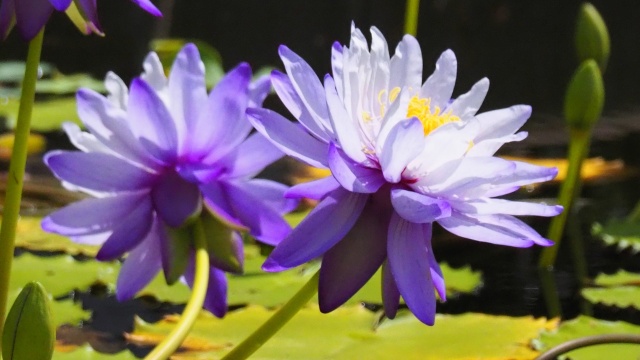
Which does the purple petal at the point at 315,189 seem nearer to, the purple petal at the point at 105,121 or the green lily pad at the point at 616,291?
the purple petal at the point at 105,121

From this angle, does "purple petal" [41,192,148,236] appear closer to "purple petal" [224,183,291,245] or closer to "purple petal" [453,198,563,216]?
"purple petal" [224,183,291,245]

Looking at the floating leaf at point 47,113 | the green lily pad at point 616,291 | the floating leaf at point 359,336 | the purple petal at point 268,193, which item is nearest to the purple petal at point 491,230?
the purple petal at point 268,193

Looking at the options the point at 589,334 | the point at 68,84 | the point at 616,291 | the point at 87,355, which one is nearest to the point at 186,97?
the point at 87,355

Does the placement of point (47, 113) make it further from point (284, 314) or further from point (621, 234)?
point (284, 314)

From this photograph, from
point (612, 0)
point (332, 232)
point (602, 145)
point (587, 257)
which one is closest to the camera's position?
point (332, 232)

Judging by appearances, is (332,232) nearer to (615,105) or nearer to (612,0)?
(615,105)

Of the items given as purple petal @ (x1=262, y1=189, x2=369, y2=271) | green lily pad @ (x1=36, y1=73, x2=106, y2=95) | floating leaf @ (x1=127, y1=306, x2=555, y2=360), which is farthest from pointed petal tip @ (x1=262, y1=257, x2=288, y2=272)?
green lily pad @ (x1=36, y1=73, x2=106, y2=95)

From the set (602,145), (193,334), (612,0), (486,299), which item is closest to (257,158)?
(193,334)
